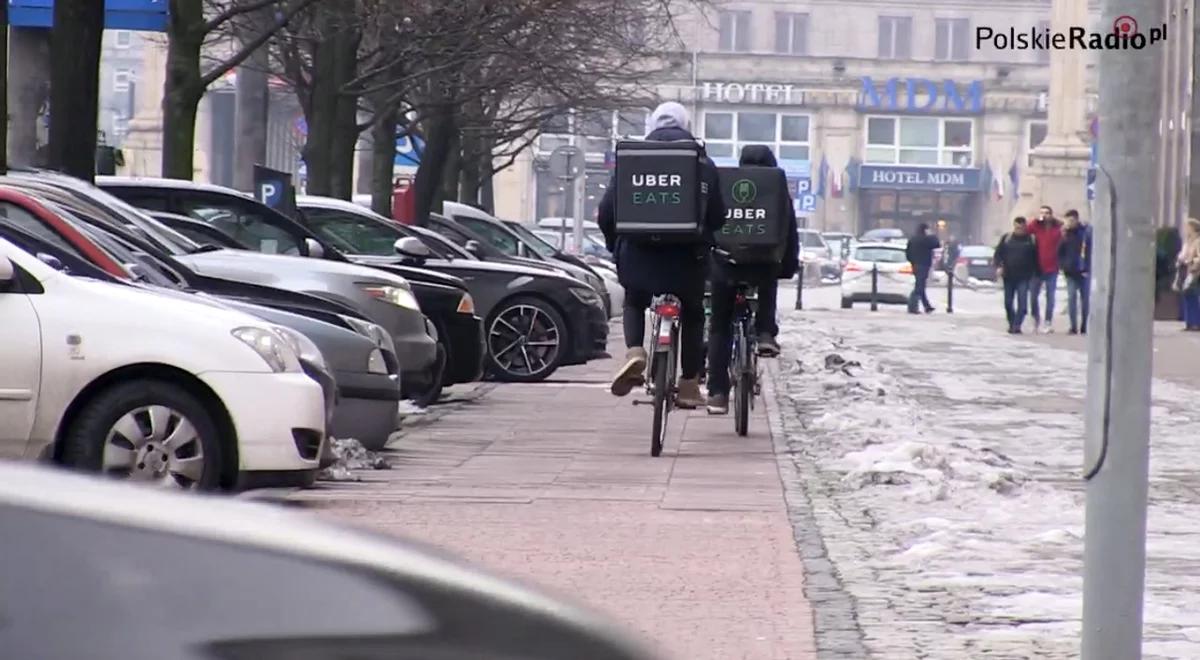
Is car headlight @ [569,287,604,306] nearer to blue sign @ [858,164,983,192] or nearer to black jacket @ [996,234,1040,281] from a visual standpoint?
black jacket @ [996,234,1040,281]

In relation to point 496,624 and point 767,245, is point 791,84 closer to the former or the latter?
point 767,245

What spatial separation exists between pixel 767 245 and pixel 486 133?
2897 centimetres

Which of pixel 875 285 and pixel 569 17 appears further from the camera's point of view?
pixel 875 285

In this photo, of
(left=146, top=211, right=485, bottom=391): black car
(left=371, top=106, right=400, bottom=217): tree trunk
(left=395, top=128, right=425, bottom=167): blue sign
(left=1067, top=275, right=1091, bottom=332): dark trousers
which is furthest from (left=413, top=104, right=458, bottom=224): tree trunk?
(left=146, top=211, right=485, bottom=391): black car

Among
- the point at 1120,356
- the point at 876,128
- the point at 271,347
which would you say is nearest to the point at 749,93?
the point at 876,128

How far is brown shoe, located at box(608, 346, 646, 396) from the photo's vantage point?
1277cm

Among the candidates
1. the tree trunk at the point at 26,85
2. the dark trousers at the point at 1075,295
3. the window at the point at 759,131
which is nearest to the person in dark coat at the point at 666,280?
the tree trunk at the point at 26,85

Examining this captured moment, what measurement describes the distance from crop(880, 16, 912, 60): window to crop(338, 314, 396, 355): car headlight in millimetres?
88310

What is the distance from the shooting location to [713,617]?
23.8 ft

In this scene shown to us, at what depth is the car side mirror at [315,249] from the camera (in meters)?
15.5

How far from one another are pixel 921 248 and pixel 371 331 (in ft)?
109

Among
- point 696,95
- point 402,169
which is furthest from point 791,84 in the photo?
point 402,169

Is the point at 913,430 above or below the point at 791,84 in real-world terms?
below

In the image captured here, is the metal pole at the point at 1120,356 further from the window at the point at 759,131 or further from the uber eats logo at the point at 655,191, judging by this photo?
the window at the point at 759,131
